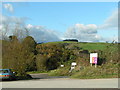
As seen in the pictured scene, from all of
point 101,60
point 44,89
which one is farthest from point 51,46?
point 44,89

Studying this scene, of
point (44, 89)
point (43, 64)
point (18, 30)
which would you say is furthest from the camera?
point (43, 64)

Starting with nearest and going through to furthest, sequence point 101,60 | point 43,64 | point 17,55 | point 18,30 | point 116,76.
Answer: point 116,76
point 17,55
point 18,30
point 101,60
point 43,64

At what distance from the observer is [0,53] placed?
2948 centimetres

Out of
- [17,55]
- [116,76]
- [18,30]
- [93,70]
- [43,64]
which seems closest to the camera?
[116,76]

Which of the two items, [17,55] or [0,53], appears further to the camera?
[0,53]

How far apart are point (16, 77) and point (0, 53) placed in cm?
530

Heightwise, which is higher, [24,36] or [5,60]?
[24,36]

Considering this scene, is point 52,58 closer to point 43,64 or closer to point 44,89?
point 43,64

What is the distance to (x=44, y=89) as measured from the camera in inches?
566

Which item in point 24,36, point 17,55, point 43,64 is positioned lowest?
point 43,64

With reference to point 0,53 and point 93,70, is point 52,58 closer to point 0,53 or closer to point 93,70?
point 0,53

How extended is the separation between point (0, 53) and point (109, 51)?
1396 cm

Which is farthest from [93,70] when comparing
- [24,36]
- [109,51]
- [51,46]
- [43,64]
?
[51,46]

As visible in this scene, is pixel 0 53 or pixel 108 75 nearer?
pixel 108 75
